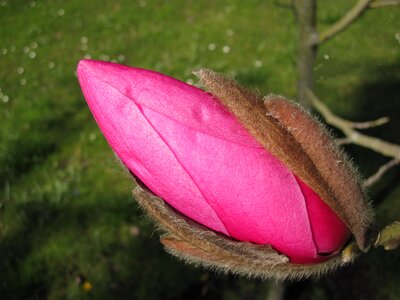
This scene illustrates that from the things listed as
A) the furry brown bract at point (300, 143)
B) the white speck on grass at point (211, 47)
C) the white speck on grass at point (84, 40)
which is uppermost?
the furry brown bract at point (300, 143)

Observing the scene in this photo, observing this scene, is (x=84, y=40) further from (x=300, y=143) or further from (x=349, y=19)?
(x=300, y=143)

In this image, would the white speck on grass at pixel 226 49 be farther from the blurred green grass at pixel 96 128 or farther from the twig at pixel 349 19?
the twig at pixel 349 19

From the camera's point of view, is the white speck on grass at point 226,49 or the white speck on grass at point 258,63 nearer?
the white speck on grass at point 258,63

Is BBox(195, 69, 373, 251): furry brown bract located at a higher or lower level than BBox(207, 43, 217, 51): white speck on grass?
higher

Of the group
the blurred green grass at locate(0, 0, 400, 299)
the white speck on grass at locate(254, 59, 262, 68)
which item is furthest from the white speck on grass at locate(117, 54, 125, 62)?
the white speck on grass at locate(254, 59, 262, 68)

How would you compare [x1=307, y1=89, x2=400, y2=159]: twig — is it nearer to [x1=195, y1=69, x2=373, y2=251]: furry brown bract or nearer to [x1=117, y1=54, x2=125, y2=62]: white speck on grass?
[x1=195, y1=69, x2=373, y2=251]: furry brown bract

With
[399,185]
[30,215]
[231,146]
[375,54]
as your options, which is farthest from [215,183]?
[30,215]

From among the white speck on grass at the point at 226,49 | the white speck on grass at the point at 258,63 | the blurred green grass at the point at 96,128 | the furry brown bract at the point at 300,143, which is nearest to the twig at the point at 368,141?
the blurred green grass at the point at 96,128

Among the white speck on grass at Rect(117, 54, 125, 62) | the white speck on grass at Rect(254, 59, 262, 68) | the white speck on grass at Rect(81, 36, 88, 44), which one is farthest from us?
the white speck on grass at Rect(81, 36, 88, 44)
